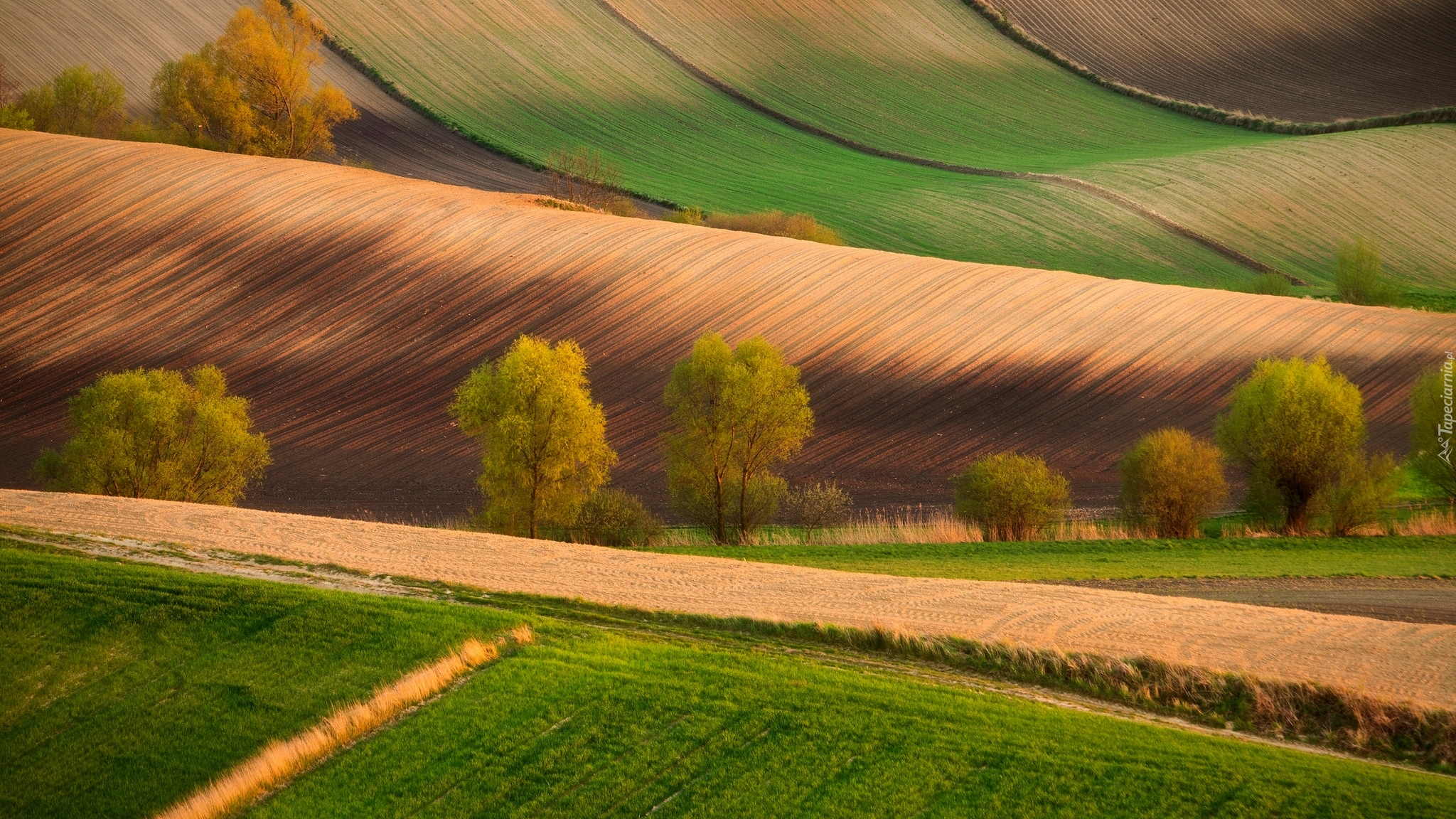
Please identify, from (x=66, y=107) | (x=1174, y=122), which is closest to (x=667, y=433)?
(x=66, y=107)

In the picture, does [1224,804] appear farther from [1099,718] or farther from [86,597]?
[86,597]

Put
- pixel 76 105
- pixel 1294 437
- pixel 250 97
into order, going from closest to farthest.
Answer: pixel 1294 437, pixel 250 97, pixel 76 105

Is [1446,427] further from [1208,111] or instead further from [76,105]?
[76,105]

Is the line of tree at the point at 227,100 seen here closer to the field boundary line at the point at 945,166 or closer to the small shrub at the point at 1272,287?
the field boundary line at the point at 945,166

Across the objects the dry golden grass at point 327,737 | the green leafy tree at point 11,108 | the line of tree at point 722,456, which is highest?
the green leafy tree at point 11,108

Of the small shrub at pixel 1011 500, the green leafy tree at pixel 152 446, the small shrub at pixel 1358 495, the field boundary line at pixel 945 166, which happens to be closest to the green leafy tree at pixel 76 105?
the field boundary line at pixel 945 166

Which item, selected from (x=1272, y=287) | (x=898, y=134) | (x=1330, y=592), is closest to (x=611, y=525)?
(x=1330, y=592)

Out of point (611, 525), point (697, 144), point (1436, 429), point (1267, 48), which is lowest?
point (611, 525)
